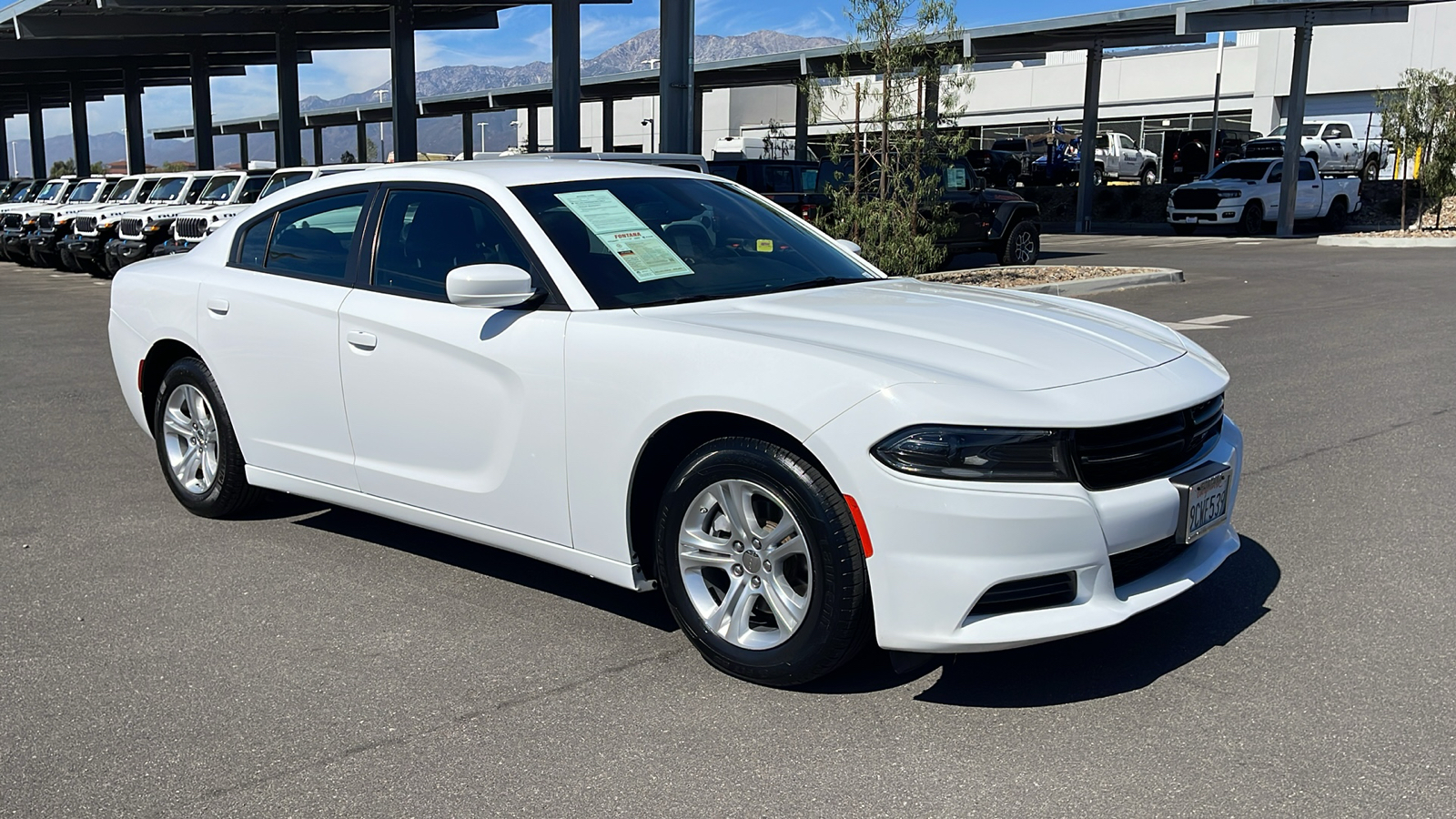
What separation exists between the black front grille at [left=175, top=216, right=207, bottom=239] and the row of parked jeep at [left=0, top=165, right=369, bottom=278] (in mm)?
13

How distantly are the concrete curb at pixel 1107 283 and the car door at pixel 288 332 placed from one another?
36.7 feet

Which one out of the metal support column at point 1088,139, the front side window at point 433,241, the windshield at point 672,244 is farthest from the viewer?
the metal support column at point 1088,139

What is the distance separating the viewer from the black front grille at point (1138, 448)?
354 cm

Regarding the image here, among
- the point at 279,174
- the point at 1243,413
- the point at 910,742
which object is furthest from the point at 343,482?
the point at 279,174

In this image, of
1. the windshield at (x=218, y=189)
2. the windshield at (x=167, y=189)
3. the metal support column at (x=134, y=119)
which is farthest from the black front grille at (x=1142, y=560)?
the metal support column at (x=134, y=119)

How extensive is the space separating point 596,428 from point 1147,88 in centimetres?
6720

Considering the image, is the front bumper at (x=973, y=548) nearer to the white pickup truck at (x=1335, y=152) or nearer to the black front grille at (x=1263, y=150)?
the white pickup truck at (x=1335, y=152)

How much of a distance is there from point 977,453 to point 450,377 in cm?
196

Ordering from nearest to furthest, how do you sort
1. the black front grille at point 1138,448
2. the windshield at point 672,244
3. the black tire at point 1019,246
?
the black front grille at point 1138,448, the windshield at point 672,244, the black tire at point 1019,246

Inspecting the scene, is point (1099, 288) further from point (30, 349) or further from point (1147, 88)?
point (1147, 88)

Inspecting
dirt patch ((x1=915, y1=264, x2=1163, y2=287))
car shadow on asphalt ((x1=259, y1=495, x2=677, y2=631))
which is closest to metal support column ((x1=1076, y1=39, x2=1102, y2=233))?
dirt patch ((x1=915, y1=264, x2=1163, y2=287))

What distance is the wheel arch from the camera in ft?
12.5

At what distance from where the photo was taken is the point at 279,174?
18.2 meters

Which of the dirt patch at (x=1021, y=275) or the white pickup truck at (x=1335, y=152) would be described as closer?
the dirt patch at (x=1021, y=275)
